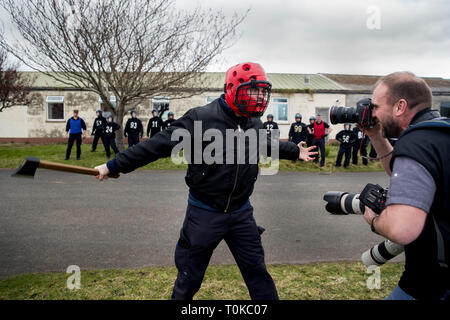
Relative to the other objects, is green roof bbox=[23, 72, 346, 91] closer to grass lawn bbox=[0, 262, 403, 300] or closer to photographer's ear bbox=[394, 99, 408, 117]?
grass lawn bbox=[0, 262, 403, 300]

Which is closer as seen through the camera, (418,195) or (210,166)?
(418,195)

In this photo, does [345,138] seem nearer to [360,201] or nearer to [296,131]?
[296,131]

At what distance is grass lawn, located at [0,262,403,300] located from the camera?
3402 millimetres

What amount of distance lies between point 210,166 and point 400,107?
1338 millimetres

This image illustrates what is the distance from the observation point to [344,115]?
2.51 m

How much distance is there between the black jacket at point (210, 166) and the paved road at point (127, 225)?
1.89 metres

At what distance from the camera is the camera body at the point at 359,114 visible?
2.32 meters

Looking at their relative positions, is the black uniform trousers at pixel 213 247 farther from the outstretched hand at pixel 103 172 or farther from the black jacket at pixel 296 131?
the black jacket at pixel 296 131

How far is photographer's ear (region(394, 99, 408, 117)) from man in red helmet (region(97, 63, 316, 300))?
103 centimetres

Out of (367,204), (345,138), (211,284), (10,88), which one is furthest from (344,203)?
(10,88)

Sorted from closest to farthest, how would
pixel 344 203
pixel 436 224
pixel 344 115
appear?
pixel 436 224
pixel 344 203
pixel 344 115

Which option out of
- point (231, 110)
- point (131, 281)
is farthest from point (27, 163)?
point (131, 281)

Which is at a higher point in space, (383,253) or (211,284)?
(383,253)

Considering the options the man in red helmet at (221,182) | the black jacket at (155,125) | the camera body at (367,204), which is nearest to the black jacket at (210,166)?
the man in red helmet at (221,182)
